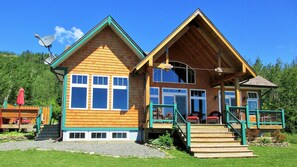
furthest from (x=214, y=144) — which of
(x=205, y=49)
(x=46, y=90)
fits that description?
(x=46, y=90)

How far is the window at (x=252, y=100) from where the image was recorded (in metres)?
19.8

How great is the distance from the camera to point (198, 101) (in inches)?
708

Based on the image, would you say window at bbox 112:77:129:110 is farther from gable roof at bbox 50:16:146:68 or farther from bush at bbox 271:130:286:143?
bush at bbox 271:130:286:143

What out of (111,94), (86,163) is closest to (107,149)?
(86,163)

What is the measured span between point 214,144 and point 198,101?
6.07m

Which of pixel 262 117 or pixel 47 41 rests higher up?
pixel 47 41

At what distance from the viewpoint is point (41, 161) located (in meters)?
9.14

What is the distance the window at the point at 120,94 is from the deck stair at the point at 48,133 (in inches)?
138

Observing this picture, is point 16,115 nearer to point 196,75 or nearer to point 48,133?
point 48,133

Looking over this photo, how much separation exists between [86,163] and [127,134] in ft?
19.7

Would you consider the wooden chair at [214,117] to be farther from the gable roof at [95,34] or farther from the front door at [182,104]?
the gable roof at [95,34]

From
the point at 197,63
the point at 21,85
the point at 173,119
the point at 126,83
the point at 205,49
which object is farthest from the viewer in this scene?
the point at 21,85

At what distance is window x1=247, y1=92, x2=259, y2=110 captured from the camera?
19844 mm

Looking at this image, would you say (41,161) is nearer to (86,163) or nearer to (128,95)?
(86,163)
